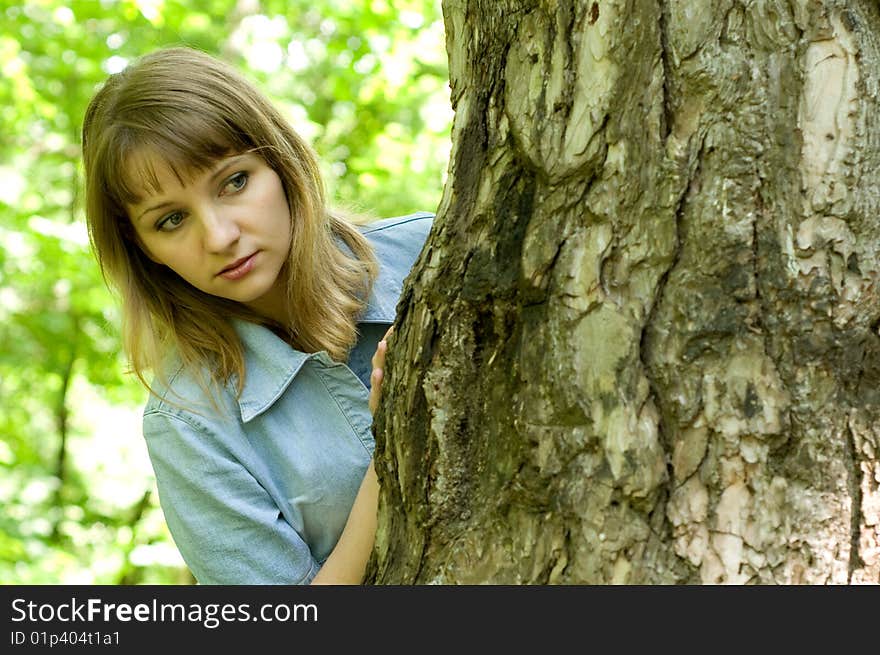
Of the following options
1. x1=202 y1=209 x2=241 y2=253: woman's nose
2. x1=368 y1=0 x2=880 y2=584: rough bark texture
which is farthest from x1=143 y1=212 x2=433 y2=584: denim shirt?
x1=368 y1=0 x2=880 y2=584: rough bark texture

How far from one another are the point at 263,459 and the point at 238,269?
0.47 m

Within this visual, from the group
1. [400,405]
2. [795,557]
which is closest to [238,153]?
[400,405]

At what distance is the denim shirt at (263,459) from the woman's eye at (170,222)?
313 millimetres

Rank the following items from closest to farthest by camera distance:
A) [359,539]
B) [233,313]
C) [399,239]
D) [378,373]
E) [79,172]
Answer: [378,373] → [359,539] → [233,313] → [399,239] → [79,172]

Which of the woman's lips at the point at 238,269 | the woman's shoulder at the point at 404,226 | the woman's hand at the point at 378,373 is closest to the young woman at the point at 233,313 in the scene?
the woman's lips at the point at 238,269

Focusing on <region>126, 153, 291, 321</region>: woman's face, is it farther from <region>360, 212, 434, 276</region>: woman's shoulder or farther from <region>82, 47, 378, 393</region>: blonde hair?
<region>360, 212, 434, 276</region>: woman's shoulder

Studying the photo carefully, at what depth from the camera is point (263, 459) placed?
2123 millimetres

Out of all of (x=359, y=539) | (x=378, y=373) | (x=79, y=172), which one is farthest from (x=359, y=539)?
(x=79, y=172)

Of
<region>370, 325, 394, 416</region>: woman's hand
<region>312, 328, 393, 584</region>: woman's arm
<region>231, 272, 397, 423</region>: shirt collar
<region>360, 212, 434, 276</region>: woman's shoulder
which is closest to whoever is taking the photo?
<region>370, 325, 394, 416</region>: woman's hand

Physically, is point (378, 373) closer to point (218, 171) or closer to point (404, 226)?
point (218, 171)

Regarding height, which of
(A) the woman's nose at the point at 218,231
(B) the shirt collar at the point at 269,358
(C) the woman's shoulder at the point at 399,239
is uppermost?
(C) the woman's shoulder at the point at 399,239

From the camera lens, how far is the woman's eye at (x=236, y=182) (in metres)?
2.02

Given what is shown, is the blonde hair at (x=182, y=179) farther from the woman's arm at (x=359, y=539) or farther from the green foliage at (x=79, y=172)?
the green foliage at (x=79, y=172)

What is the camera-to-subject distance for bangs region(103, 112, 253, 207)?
1951 millimetres
